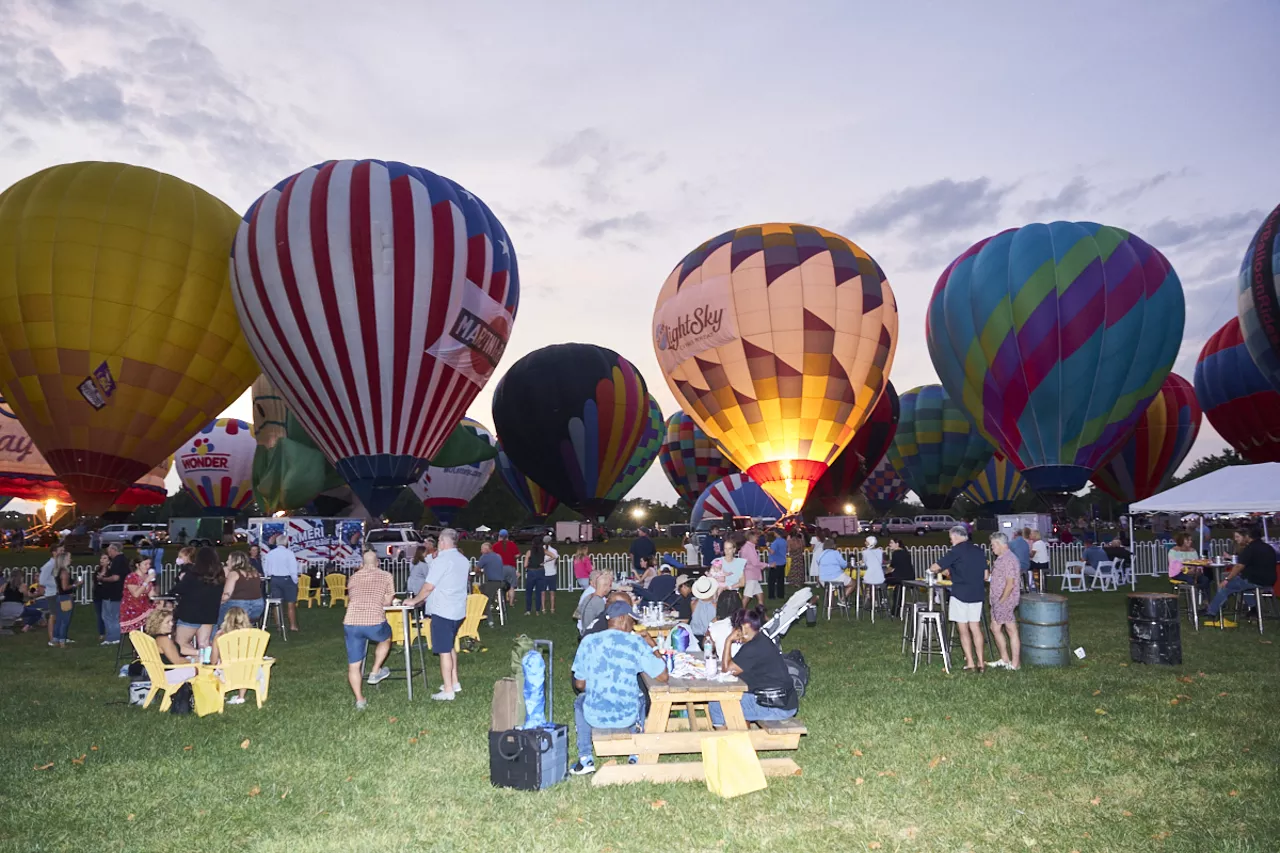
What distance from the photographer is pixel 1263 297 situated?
2586cm

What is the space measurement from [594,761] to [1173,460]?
4820cm

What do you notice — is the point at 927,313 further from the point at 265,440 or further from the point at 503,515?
the point at 503,515

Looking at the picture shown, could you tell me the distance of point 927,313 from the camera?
31.6m

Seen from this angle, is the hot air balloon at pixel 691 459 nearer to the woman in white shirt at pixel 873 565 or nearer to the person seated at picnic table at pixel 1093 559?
the person seated at picnic table at pixel 1093 559

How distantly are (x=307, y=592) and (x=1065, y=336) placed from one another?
73.8 ft

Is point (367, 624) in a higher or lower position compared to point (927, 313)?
lower

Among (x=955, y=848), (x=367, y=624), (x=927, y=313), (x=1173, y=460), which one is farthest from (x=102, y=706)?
(x=1173, y=460)

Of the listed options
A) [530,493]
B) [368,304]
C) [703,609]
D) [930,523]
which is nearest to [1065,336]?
[368,304]

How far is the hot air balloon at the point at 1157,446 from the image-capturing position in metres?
45.2

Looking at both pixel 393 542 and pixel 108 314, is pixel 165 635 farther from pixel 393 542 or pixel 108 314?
pixel 393 542

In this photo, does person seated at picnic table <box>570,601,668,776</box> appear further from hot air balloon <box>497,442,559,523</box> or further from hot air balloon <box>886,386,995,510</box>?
hot air balloon <box>497,442,559,523</box>

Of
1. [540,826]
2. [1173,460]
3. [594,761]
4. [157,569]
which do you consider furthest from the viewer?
[1173,460]

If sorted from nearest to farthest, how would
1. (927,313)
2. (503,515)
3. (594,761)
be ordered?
1. (594,761)
2. (927,313)
3. (503,515)

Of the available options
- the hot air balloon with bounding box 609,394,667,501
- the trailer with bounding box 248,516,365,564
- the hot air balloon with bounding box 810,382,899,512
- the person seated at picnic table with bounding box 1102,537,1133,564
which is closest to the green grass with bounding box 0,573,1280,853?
the person seated at picnic table with bounding box 1102,537,1133,564
